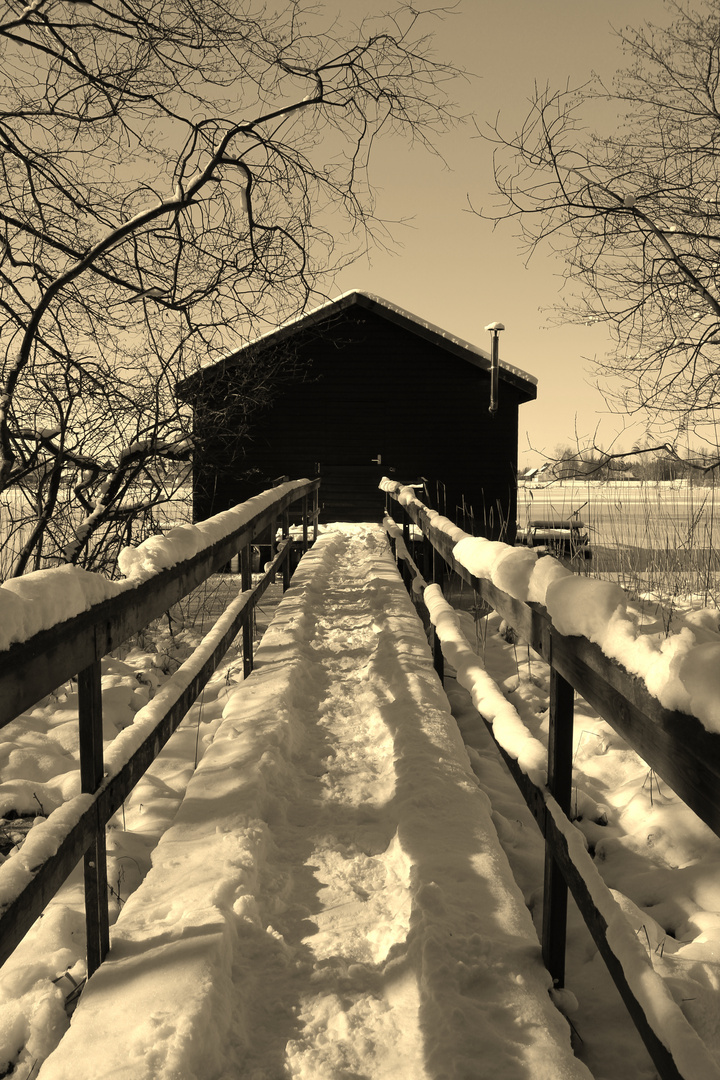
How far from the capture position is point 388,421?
55.9ft

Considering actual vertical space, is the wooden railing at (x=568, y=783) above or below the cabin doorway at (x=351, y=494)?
below

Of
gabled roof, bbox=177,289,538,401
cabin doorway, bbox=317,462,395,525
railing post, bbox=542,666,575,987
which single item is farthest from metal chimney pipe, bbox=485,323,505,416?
railing post, bbox=542,666,575,987

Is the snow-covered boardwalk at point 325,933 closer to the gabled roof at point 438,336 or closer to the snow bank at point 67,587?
the snow bank at point 67,587

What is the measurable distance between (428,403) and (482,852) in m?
15.1

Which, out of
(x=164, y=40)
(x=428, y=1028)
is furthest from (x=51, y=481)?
(x=428, y=1028)

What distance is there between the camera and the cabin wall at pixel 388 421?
668 inches

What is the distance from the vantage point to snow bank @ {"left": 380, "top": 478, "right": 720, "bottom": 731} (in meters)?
1.05

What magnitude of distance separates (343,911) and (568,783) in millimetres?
823

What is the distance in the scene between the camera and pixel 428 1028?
1756 mm

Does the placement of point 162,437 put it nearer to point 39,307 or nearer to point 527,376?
point 39,307

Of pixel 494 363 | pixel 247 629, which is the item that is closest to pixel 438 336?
pixel 494 363

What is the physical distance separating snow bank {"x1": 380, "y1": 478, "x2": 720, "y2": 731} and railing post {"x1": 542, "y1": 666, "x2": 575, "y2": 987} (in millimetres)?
264

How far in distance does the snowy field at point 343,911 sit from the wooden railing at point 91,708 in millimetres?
259

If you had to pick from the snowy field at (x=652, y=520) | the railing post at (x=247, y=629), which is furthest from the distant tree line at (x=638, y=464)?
the railing post at (x=247, y=629)
